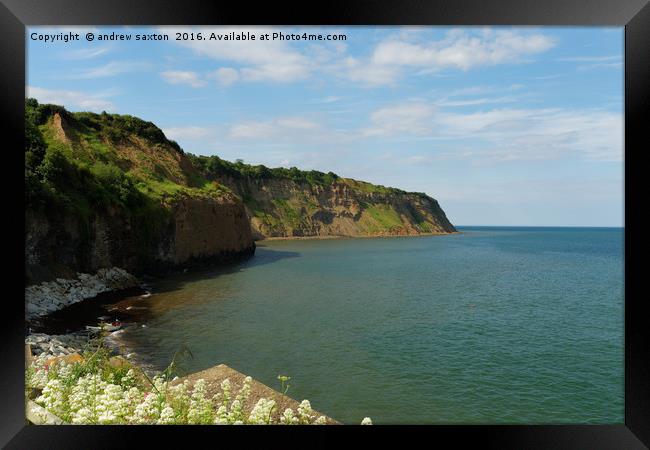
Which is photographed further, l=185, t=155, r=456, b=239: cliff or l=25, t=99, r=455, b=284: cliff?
l=185, t=155, r=456, b=239: cliff

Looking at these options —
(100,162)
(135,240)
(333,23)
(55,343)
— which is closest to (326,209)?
(100,162)

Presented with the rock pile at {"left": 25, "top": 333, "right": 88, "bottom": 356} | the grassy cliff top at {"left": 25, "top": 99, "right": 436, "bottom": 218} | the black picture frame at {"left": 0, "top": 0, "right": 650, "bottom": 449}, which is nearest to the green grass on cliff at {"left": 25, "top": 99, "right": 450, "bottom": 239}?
the grassy cliff top at {"left": 25, "top": 99, "right": 436, "bottom": 218}

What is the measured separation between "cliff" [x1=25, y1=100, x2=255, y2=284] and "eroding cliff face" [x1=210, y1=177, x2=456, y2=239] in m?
38.1

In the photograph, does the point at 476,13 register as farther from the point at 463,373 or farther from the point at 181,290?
the point at 181,290

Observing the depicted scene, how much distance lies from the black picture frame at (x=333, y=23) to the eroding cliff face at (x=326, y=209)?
7785cm

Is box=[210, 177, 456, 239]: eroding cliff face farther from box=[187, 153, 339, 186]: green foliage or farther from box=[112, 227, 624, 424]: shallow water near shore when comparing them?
box=[112, 227, 624, 424]: shallow water near shore

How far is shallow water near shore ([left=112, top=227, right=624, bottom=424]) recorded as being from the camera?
1045 cm

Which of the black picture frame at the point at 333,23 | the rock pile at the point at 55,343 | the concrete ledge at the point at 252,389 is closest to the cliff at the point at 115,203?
the rock pile at the point at 55,343

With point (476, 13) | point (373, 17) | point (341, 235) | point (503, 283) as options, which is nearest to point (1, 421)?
point (373, 17)

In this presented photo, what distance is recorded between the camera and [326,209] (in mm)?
100688

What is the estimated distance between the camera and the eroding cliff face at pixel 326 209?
87062 millimetres

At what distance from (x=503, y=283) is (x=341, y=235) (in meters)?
69.7

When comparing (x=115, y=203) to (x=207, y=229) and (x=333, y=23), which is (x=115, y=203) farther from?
(x=333, y=23)

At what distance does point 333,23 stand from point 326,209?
96665mm
